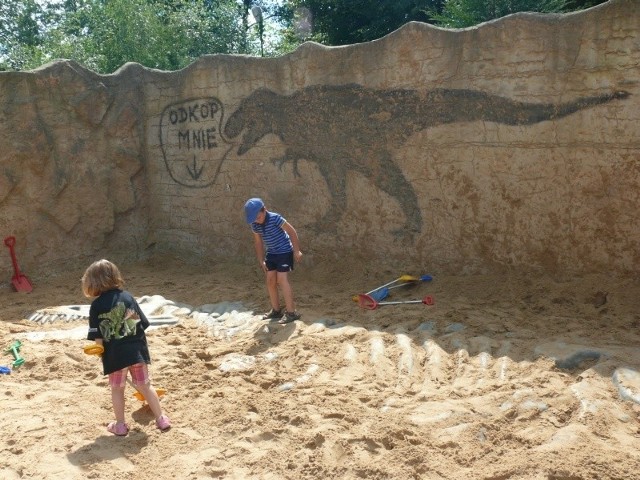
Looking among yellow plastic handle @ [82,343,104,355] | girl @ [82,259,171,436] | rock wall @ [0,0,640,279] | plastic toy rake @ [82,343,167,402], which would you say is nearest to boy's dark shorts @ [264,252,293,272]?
rock wall @ [0,0,640,279]

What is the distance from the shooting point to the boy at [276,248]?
616 centimetres

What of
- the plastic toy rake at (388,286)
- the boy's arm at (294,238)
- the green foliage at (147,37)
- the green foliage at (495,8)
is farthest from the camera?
the green foliage at (147,37)

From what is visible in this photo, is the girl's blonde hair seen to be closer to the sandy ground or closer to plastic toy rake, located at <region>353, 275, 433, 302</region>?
the sandy ground

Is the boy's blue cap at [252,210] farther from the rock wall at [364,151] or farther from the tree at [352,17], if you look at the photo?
the tree at [352,17]

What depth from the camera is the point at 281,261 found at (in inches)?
247

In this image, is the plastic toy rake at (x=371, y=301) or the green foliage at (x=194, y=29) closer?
the plastic toy rake at (x=371, y=301)

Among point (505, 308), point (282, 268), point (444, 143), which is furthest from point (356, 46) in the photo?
Answer: point (505, 308)

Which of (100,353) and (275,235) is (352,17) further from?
(100,353)

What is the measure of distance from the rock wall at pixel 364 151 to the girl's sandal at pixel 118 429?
3438mm

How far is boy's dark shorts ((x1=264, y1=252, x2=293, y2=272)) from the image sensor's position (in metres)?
6.25

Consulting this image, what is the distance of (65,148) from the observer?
28.3 ft

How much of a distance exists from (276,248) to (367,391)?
2.03 meters

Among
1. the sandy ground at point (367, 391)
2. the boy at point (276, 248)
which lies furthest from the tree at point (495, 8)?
the boy at point (276, 248)

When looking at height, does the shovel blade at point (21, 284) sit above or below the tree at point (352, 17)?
below
